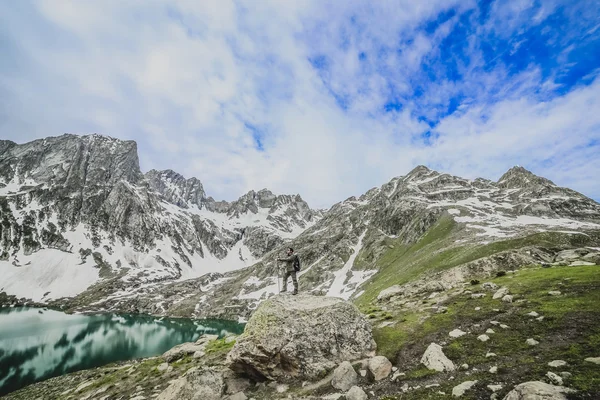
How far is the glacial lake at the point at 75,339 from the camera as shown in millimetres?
77556

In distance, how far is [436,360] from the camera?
48.9 ft

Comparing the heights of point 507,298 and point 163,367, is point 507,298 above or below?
above

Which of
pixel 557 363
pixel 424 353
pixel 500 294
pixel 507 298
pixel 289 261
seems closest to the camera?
pixel 557 363

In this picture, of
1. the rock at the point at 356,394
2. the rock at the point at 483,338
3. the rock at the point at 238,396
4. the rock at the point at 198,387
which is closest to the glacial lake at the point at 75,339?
the rock at the point at 198,387

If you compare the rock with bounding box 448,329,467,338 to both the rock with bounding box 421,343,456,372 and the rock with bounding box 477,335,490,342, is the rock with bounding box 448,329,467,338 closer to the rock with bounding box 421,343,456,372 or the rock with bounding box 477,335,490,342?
the rock with bounding box 477,335,490,342

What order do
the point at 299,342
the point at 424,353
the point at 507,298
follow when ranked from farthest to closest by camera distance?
the point at 507,298
the point at 299,342
the point at 424,353

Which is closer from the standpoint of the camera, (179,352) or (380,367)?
(380,367)

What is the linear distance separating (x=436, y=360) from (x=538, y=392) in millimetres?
5878

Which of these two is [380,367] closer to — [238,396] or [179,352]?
[238,396]

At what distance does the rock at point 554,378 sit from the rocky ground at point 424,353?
3 cm

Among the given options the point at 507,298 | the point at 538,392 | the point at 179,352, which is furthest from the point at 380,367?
the point at 179,352

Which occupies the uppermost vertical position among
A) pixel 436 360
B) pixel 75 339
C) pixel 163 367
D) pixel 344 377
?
pixel 436 360

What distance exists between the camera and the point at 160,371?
85.6 feet

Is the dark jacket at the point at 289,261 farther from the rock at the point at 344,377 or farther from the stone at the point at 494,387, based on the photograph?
the stone at the point at 494,387
